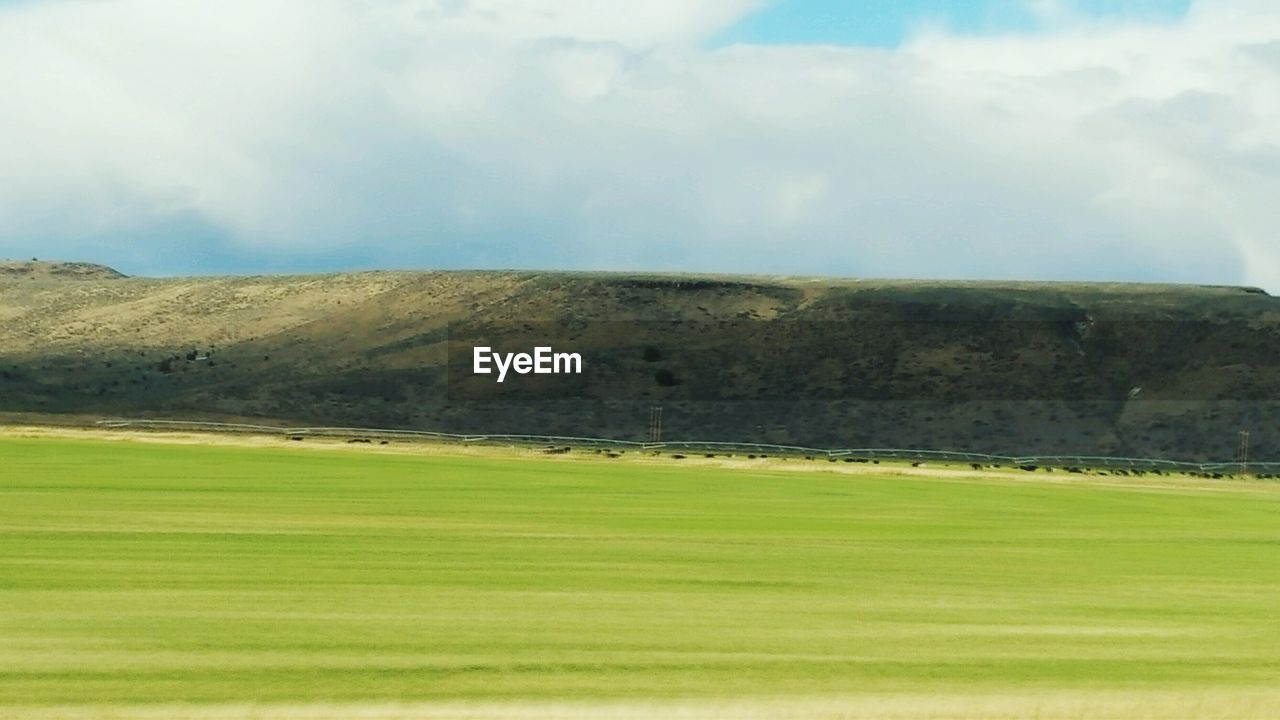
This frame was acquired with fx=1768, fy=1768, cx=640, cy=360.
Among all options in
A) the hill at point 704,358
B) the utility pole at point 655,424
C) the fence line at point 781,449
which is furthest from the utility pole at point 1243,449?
the utility pole at point 655,424

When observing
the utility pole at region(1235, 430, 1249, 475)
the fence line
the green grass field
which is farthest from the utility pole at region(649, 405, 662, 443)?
the green grass field

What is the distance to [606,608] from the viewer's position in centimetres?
1784

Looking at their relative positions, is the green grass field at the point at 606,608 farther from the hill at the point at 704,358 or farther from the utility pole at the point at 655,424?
the hill at the point at 704,358

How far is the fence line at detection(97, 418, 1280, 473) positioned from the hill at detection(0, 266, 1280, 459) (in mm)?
5454

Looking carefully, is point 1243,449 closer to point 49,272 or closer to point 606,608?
point 606,608

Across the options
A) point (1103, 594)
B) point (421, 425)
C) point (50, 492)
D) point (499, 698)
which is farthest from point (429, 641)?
point (421, 425)

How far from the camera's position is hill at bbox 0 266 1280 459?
120812 mm

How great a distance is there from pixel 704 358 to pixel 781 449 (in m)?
28.6

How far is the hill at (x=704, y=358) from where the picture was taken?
396 feet

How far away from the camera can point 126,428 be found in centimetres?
9906

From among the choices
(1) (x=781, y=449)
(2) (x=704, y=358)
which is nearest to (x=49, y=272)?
(2) (x=704, y=358)

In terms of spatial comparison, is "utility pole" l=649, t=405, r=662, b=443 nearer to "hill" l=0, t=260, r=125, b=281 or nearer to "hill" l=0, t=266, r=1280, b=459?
"hill" l=0, t=266, r=1280, b=459

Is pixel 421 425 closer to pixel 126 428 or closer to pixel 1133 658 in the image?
pixel 126 428

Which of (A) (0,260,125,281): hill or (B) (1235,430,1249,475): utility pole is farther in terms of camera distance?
(A) (0,260,125,281): hill
